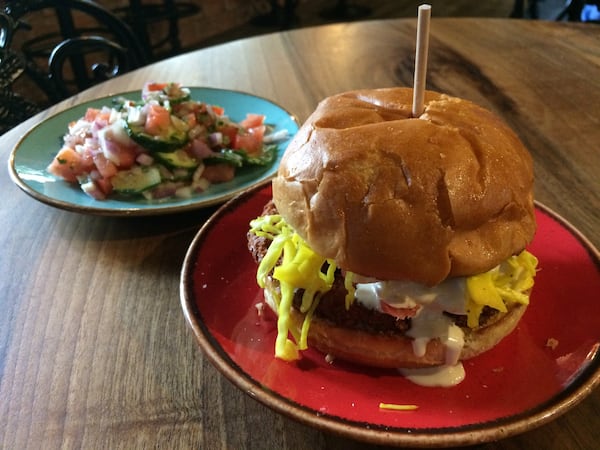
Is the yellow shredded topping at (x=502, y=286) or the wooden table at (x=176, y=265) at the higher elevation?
the yellow shredded topping at (x=502, y=286)

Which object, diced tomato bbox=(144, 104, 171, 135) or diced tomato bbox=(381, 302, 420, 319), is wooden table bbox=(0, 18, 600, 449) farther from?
diced tomato bbox=(144, 104, 171, 135)

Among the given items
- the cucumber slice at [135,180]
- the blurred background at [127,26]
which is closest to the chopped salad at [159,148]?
the cucumber slice at [135,180]

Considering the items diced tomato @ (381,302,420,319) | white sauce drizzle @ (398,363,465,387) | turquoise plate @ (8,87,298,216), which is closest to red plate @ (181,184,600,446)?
white sauce drizzle @ (398,363,465,387)

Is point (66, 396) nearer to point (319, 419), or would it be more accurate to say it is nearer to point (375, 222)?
point (319, 419)

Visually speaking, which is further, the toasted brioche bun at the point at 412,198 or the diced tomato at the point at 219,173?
the diced tomato at the point at 219,173

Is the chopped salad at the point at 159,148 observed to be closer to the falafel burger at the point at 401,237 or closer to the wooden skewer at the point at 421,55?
A: the falafel burger at the point at 401,237

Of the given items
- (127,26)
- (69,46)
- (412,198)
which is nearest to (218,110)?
(69,46)
